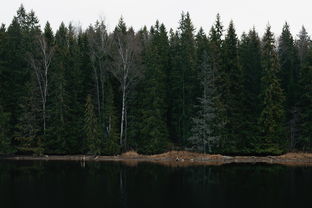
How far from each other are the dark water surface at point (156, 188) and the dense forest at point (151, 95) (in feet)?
50.4

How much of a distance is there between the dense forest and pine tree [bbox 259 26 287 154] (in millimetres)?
138

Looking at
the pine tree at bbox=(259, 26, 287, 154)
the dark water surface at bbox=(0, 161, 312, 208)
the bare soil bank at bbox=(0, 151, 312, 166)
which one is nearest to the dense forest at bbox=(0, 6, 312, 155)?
the pine tree at bbox=(259, 26, 287, 154)

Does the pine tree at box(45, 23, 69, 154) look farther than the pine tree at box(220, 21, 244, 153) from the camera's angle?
Yes

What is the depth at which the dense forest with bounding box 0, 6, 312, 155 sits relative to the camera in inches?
1903

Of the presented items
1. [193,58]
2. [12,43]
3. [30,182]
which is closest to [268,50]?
[193,58]

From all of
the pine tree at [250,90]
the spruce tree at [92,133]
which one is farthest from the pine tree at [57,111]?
the pine tree at [250,90]

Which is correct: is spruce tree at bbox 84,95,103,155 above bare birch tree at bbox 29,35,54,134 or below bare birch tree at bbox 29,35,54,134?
below

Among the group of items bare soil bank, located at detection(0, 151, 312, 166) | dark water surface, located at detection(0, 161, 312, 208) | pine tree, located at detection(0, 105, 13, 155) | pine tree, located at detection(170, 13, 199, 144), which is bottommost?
dark water surface, located at detection(0, 161, 312, 208)

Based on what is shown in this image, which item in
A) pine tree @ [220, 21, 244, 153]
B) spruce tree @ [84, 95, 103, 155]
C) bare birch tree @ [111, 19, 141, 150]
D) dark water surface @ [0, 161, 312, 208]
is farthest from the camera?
bare birch tree @ [111, 19, 141, 150]

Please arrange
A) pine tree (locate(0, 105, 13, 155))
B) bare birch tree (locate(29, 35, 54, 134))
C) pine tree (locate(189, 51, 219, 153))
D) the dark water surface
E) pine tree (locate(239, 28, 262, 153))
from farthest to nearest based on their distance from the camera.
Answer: bare birch tree (locate(29, 35, 54, 134))
pine tree (locate(239, 28, 262, 153))
pine tree (locate(0, 105, 13, 155))
pine tree (locate(189, 51, 219, 153))
the dark water surface

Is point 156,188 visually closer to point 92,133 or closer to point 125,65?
point 92,133

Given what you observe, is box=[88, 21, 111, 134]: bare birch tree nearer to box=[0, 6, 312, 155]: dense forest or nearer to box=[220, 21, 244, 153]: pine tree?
box=[0, 6, 312, 155]: dense forest

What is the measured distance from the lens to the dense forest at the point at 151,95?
48344 mm

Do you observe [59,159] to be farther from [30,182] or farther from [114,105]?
[30,182]
